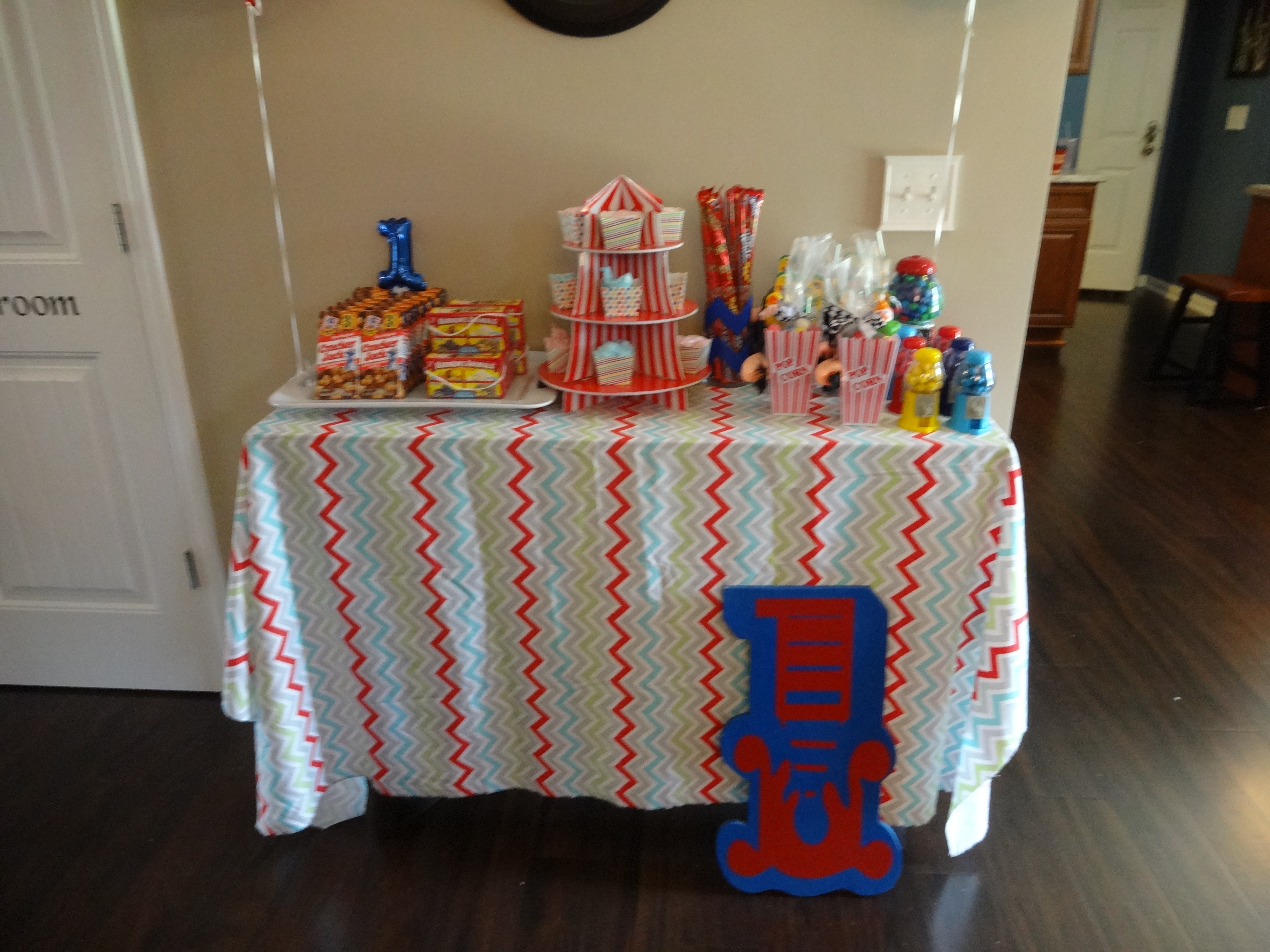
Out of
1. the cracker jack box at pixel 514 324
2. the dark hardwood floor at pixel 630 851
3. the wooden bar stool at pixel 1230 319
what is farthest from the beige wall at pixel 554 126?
the wooden bar stool at pixel 1230 319

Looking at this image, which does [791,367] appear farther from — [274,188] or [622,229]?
[274,188]

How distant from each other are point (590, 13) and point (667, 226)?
1.39 ft

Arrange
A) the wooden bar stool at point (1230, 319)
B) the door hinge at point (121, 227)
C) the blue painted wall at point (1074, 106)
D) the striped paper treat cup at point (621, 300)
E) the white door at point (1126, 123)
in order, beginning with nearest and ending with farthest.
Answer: the striped paper treat cup at point (621, 300) → the door hinge at point (121, 227) → the wooden bar stool at point (1230, 319) → the white door at point (1126, 123) → the blue painted wall at point (1074, 106)

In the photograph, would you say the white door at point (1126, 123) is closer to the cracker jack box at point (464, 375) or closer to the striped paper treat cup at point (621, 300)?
the striped paper treat cup at point (621, 300)

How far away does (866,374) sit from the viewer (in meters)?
1.37

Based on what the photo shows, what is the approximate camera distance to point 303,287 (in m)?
1.75

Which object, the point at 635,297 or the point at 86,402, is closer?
the point at 635,297

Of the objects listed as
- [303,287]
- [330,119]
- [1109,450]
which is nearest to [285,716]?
[303,287]

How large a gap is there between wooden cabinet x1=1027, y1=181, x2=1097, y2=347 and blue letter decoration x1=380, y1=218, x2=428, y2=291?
3986 millimetres

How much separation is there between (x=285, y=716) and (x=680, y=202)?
1.17 meters

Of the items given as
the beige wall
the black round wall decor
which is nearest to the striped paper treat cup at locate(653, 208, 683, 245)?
the beige wall

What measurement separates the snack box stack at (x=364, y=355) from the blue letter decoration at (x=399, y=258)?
169 mm

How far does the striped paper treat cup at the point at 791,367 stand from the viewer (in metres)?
1.40

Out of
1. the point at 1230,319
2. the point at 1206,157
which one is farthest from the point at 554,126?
the point at 1206,157
